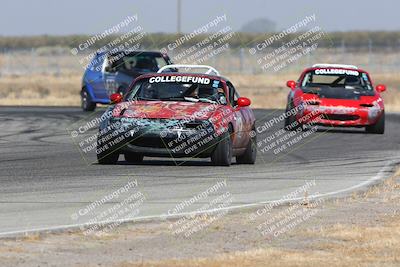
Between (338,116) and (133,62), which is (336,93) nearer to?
(338,116)

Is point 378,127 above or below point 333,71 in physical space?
below

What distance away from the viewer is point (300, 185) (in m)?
15.2

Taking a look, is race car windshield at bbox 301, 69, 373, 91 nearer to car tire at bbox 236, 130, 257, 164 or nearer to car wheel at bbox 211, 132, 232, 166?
car tire at bbox 236, 130, 257, 164

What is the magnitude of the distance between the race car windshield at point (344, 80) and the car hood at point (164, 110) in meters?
10.2

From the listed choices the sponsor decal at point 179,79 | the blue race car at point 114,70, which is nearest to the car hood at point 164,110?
the sponsor decal at point 179,79

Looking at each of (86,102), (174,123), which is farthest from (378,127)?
(174,123)

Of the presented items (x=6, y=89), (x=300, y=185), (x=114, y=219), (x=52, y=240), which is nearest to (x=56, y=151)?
(x=300, y=185)

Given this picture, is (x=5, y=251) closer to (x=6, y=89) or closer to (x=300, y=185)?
(x=300, y=185)

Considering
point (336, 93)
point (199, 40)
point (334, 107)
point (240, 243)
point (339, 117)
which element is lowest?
point (199, 40)

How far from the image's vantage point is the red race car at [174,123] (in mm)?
16922

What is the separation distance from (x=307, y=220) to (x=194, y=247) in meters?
2.11

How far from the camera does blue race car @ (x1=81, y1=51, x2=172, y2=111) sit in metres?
32.6

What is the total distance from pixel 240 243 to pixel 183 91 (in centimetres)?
852

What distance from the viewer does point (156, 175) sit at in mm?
15961
